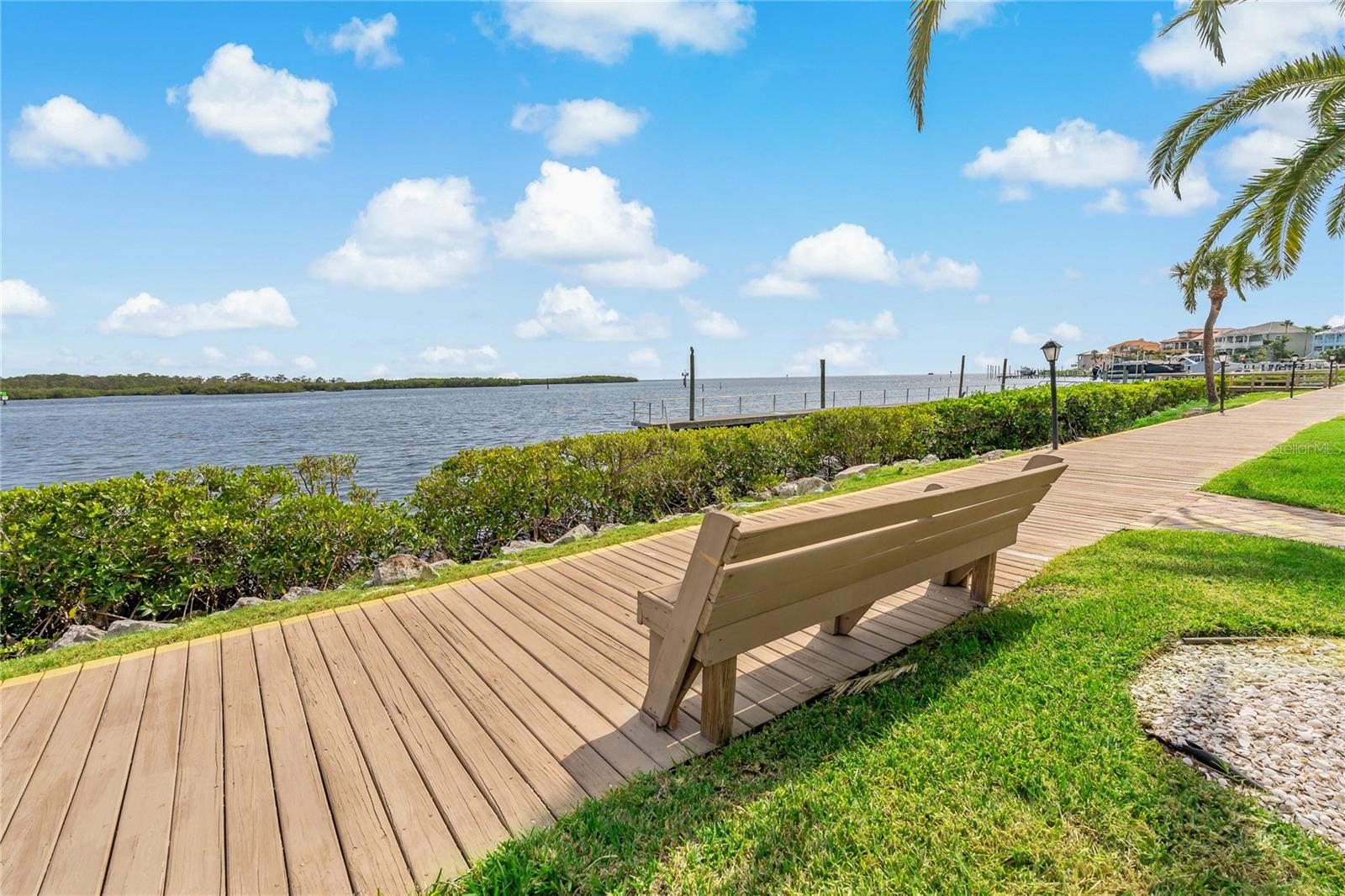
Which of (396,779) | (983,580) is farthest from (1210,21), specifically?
(396,779)

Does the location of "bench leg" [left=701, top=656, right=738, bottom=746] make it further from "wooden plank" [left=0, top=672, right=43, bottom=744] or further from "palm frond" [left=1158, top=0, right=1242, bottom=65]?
"palm frond" [left=1158, top=0, right=1242, bottom=65]

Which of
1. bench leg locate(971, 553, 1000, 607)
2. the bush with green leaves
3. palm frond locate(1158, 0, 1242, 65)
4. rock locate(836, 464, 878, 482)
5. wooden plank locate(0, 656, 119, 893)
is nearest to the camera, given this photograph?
wooden plank locate(0, 656, 119, 893)

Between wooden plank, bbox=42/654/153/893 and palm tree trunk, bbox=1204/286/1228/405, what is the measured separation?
1203 inches

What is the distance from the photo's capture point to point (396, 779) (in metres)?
2.14

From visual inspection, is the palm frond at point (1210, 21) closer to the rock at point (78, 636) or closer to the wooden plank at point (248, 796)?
the wooden plank at point (248, 796)

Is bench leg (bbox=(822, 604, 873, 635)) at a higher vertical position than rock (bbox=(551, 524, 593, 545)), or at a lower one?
higher

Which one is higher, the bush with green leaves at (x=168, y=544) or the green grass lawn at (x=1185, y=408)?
the green grass lawn at (x=1185, y=408)

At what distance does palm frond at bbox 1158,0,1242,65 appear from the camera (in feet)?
19.7

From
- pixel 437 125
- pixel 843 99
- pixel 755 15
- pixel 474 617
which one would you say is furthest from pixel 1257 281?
pixel 474 617

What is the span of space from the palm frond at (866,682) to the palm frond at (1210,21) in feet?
24.9

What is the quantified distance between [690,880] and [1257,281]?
35.9 m

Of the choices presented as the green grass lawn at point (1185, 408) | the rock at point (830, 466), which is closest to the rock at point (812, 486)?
the rock at point (830, 466)

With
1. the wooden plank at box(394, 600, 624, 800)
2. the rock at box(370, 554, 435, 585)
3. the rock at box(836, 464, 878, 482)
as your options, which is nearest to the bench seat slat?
the wooden plank at box(394, 600, 624, 800)

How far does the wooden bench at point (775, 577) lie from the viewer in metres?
1.91
